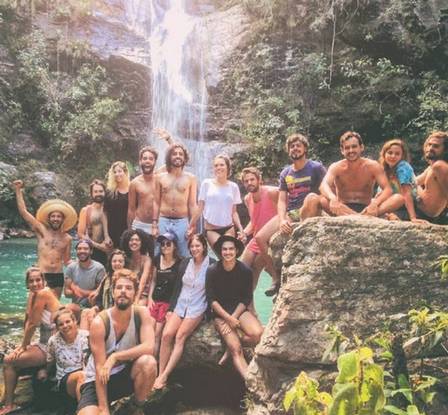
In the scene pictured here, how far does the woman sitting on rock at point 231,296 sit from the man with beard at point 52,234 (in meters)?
2.22

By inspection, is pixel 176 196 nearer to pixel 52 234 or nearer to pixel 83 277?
pixel 83 277

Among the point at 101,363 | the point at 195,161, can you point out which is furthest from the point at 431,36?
the point at 101,363

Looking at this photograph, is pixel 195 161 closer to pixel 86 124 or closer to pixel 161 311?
pixel 86 124

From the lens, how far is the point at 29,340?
4.85 meters

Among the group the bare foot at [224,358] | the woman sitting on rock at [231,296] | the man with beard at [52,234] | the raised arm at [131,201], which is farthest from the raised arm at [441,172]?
the man with beard at [52,234]

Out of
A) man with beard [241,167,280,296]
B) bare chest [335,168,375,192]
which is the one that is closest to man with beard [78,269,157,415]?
man with beard [241,167,280,296]

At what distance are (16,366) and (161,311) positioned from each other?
56.4 inches

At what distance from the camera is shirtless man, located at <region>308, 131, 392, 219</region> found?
4411mm

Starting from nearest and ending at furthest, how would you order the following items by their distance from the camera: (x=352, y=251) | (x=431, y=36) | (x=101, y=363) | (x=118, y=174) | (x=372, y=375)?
(x=372, y=375), (x=352, y=251), (x=101, y=363), (x=118, y=174), (x=431, y=36)

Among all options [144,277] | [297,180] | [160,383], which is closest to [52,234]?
[144,277]

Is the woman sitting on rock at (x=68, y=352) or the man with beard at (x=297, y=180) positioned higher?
the man with beard at (x=297, y=180)

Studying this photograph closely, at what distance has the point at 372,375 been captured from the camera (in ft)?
5.37

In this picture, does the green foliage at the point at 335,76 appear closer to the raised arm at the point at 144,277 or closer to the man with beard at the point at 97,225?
the man with beard at the point at 97,225

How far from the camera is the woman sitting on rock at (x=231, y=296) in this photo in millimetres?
4621
